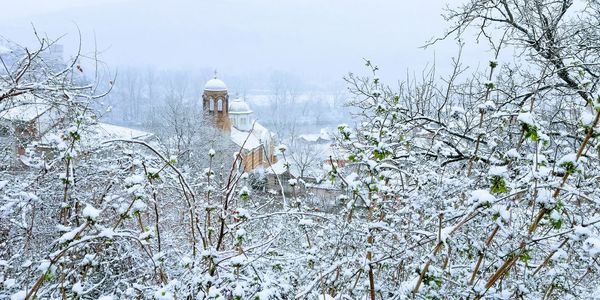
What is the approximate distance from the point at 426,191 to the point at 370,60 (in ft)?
8.52

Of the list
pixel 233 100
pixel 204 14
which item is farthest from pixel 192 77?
pixel 204 14

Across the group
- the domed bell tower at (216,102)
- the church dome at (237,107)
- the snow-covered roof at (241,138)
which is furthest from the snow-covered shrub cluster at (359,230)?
the church dome at (237,107)

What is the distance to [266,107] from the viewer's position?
209ft

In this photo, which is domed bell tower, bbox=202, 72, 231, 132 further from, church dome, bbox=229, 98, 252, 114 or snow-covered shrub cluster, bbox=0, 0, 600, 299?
snow-covered shrub cluster, bbox=0, 0, 600, 299

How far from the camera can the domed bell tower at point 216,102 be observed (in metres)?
29.8

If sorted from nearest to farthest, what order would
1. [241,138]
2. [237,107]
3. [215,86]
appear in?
[215,86]
[241,138]
[237,107]

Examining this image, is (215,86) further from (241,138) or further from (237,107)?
(237,107)

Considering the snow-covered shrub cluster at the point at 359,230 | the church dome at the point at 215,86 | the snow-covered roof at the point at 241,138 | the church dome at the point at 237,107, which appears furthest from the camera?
the church dome at the point at 237,107

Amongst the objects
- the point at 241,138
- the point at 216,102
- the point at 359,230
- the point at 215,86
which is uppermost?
the point at 359,230

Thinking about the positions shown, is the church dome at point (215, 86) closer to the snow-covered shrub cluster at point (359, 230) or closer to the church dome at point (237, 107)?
the church dome at point (237, 107)

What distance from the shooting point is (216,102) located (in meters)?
30.0

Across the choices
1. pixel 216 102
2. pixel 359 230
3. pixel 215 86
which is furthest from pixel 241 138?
pixel 359 230

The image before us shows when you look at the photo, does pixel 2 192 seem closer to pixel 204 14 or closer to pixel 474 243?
pixel 474 243

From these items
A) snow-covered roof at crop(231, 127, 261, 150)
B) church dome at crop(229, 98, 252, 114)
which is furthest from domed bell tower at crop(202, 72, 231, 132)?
church dome at crop(229, 98, 252, 114)
